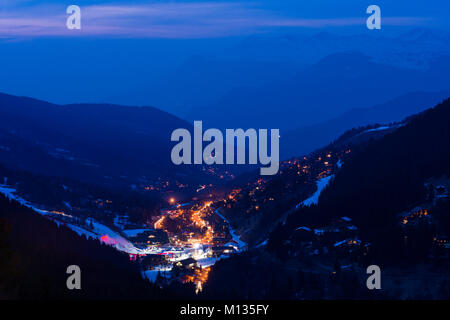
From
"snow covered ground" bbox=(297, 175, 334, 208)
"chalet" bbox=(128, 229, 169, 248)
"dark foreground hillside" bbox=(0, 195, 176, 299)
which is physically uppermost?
"snow covered ground" bbox=(297, 175, 334, 208)

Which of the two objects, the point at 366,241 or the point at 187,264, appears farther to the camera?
the point at 187,264

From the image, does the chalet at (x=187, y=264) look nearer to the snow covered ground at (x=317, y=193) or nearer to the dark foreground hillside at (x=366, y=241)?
the dark foreground hillside at (x=366, y=241)

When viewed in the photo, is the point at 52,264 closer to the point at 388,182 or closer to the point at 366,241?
the point at 366,241

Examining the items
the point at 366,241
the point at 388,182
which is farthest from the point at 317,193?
the point at 366,241

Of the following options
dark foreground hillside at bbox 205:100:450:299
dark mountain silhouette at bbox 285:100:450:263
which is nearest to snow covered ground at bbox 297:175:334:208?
dark mountain silhouette at bbox 285:100:450:263

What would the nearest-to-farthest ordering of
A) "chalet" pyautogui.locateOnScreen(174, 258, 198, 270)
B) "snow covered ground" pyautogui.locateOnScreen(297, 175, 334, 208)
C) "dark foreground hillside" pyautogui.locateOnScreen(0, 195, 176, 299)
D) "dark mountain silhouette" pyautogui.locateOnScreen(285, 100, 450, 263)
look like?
1. "dark foreground hillside" pyautogui.locateOnScreen(0, 195, 176, 299)
2. "dark mountain silhouette" pyautogui.locateOnScreen(285, 100, 450, 263)
3. "chalet" pyautogui.locateOnScreen(174, 258, 198, 270)
4. "snow covered ground" pyautogui.locateOnScreen(297, 175, 334, 208)

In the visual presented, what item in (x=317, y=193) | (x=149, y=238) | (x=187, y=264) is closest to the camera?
(x=187, y=264)

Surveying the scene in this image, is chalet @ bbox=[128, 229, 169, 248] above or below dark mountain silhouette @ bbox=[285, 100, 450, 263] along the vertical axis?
below

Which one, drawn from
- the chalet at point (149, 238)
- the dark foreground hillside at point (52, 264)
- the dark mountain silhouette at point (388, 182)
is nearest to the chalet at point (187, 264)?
the dark foreground hillside at point (52, 264)

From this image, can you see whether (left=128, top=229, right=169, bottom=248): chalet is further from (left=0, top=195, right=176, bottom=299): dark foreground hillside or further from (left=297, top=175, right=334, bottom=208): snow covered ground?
(left=297, top=175, right=334, bottom=208): snow covered ground

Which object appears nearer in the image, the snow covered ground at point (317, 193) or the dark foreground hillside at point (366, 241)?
the dark foreground hillside at point (366, 241)
